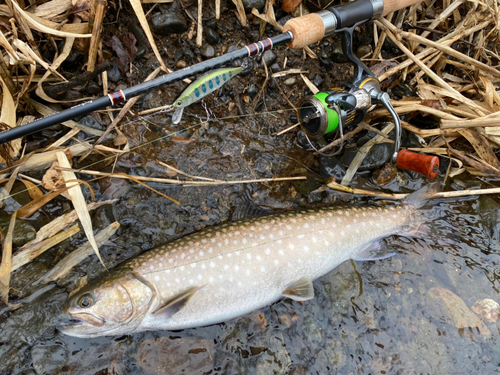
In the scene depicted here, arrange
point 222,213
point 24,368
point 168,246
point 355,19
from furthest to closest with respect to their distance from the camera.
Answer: point 222,213
point 355,19
point 168,246
point 24,368

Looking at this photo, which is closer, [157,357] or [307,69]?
[157,357]

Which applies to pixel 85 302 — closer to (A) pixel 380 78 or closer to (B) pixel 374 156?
(B) pixel 374 156

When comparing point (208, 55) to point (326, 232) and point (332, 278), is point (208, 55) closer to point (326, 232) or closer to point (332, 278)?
point (326, 232)

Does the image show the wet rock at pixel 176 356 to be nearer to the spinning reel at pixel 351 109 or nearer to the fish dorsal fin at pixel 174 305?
the fish dorsal fin at pixel 174 305

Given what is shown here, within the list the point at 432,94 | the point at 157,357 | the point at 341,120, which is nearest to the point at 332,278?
the point at 341,120

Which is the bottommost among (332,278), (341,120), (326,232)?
(332,278)

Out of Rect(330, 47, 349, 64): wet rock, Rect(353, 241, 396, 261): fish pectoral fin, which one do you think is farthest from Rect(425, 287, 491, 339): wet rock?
Rect(330, 47, 349, 64): wet rock
